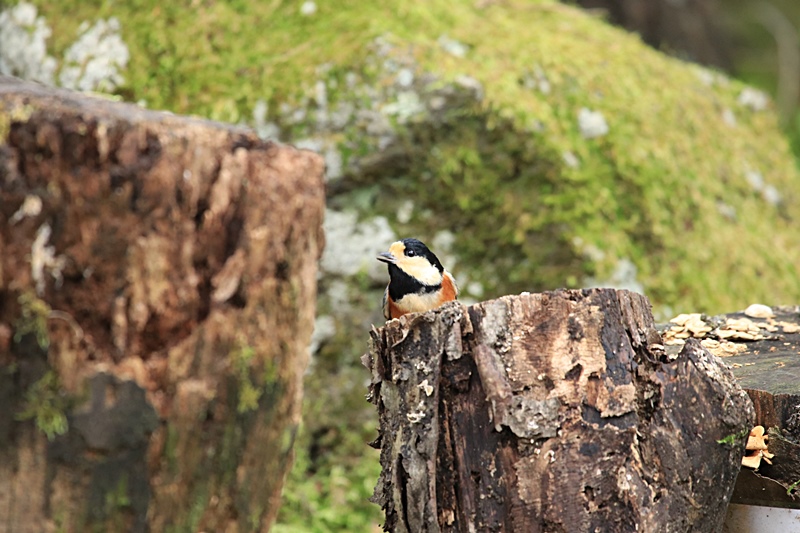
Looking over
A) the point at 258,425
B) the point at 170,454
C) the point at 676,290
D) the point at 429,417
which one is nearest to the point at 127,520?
the point at 170,454

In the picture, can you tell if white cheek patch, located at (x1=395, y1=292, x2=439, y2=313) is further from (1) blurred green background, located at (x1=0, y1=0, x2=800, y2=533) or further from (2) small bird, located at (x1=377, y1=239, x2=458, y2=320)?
(1) blurred green background, located at (x1=0, y1=0, x2=800, y2=533)

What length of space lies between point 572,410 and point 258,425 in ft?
2.57

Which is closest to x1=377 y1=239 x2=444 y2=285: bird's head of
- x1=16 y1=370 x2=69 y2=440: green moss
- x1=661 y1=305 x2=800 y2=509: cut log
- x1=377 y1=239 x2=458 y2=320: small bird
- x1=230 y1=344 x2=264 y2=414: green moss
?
x1=377 y1=239 x2=458 y2=320: small bird

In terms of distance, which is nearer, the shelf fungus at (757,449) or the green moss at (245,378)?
the green moss at (245,378)

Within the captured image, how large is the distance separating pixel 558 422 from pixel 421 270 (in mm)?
1535

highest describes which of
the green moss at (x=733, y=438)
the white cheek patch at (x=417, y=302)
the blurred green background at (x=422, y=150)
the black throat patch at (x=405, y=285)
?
the blurred green background at (x=422, y=150)

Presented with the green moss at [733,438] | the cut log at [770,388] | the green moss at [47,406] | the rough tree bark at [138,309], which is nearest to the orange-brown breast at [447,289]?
the cut log at [770,388]

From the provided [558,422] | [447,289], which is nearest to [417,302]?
[447,289]

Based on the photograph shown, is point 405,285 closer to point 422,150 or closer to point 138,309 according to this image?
point 422,150

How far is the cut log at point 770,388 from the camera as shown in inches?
83.7

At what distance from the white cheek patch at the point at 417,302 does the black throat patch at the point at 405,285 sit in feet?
0.07

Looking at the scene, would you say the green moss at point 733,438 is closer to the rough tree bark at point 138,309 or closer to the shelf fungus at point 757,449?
the shelf fungus at point 757,449

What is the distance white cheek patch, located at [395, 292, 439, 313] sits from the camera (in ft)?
11.0

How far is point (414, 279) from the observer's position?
337 centimetres
